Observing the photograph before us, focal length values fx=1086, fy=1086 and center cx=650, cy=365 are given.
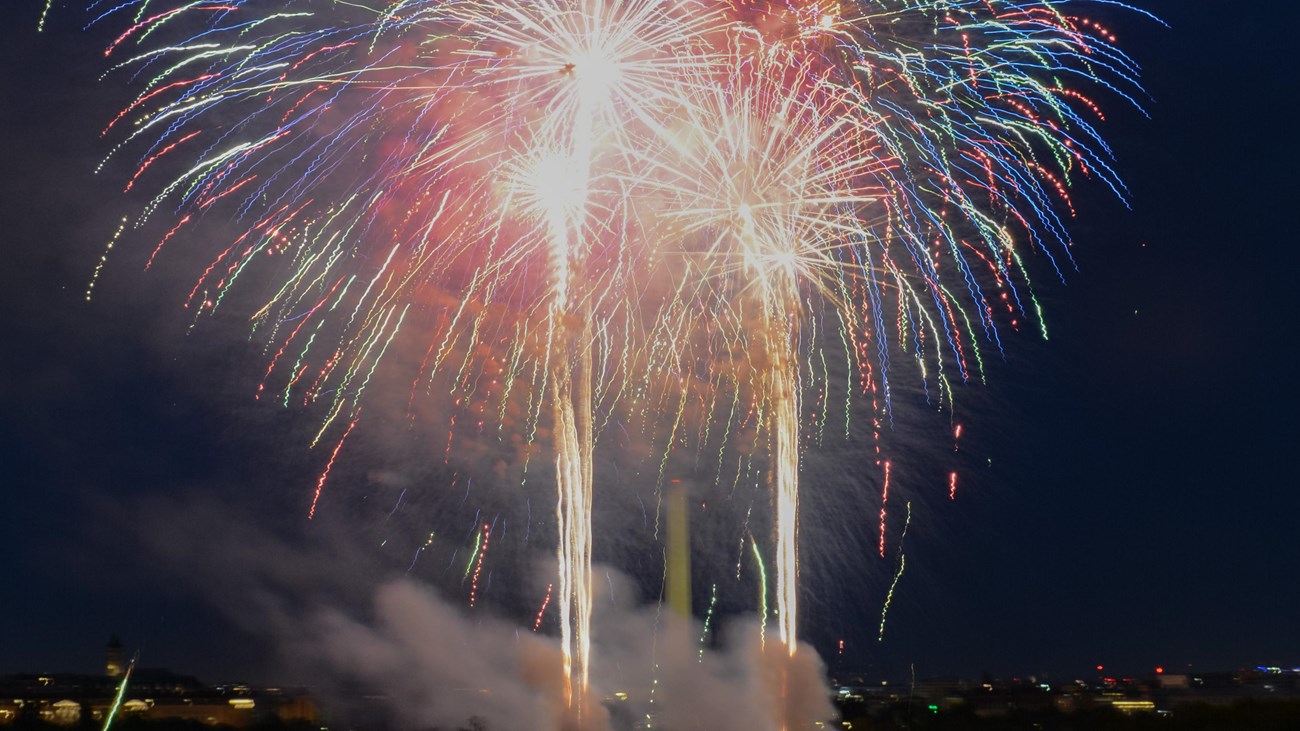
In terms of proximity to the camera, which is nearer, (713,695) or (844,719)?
(713,695)

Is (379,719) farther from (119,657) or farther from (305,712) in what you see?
(119,657)

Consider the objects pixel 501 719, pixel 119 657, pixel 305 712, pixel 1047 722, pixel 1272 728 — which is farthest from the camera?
pixel 119 657

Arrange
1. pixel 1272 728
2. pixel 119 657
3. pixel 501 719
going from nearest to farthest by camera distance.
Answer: pixel 1272 728 → pixel 501 719 → pixel 119 657

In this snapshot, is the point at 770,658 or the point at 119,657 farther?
the point at 119,657

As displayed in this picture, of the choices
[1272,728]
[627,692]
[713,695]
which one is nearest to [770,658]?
[713,695]

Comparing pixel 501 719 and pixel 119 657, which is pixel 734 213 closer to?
pixel 501 719

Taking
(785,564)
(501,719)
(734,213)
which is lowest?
(501,719)

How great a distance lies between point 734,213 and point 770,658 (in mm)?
10303

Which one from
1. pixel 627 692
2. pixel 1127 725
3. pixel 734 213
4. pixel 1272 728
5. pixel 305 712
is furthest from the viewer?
pixel 305 712

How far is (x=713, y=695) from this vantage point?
2562 centimetres

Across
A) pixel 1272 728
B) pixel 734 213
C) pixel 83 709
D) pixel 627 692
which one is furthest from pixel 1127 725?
pixel 83 709

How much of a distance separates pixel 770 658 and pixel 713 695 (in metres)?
5.36

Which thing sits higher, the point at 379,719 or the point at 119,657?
the point at 119,657

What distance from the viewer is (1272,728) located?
2039cm
